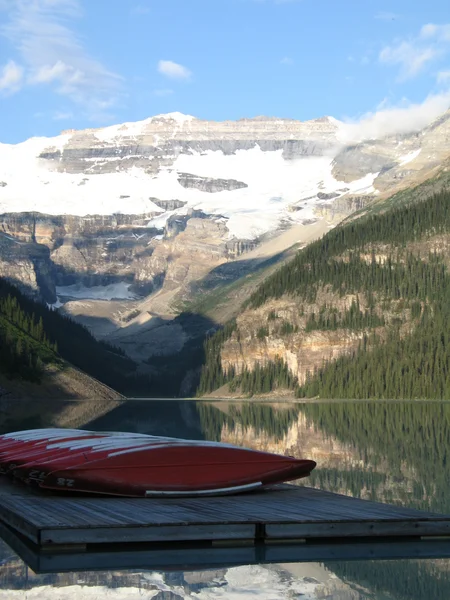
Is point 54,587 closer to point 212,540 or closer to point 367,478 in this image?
point 212,540

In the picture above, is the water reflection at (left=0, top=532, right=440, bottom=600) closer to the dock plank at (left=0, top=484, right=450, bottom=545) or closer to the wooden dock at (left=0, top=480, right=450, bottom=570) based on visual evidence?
the wooden dock at (left=0, top=480, right=450, bottom=570)

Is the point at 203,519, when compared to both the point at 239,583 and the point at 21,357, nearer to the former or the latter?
the point at 239,583

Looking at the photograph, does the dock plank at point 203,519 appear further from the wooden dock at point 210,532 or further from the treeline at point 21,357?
the treeline at point 21,357

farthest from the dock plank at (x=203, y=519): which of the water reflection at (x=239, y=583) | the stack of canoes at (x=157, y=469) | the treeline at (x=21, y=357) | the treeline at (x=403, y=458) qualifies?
the treeline at (x=21, y=357)

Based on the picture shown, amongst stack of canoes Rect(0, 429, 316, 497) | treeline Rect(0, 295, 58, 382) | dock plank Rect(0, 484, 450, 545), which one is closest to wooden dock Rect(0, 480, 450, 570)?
dock plank Rect(0, 484, 450, 545)

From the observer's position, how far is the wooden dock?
2459 centimetres

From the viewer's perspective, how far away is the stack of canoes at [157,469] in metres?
31.4

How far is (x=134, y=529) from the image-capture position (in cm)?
2520

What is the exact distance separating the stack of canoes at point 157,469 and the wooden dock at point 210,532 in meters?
1.56

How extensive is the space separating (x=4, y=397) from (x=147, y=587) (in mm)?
144221

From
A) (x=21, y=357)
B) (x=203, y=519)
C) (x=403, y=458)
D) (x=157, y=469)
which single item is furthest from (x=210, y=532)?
Answer: (x=21, y=357)

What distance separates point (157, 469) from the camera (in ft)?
106

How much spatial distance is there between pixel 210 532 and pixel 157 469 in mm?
6772

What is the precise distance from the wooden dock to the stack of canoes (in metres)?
1.56
